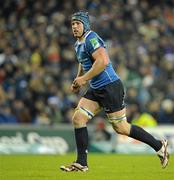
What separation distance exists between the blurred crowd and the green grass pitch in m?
7.07

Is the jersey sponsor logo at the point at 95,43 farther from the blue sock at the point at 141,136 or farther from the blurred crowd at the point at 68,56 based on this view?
the blurred crowd at the point at 68,56

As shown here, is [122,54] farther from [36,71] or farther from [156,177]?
[156,177]

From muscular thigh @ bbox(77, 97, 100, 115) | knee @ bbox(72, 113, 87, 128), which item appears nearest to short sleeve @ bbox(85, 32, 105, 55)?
muscular thigh @ bbox(77, 97, 100, 115)

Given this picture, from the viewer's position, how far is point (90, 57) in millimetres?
10680

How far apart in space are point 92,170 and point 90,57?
1688 mm

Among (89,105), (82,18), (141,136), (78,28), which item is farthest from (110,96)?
(82,18)

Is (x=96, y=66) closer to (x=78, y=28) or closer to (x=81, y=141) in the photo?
→ (x=78, y=28)

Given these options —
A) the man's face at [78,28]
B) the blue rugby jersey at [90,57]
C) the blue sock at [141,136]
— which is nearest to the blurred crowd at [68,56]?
the blue sock at [141,136]

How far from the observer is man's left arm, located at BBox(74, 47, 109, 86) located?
10349 millimetres

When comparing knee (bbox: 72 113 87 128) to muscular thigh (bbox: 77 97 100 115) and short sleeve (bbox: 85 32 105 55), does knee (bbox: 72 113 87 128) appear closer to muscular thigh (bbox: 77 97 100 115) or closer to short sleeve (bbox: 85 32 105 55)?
muscular thigh (bbox: 77 97 100 115)

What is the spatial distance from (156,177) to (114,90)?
164cm

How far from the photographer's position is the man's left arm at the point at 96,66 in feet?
34.0

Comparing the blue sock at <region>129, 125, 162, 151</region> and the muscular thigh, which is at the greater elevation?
the muscular thigh

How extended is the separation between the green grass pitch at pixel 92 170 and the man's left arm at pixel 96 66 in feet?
4.38
